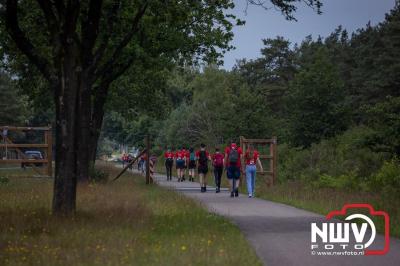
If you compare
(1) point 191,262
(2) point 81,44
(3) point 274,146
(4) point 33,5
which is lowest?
(1) point 191,262

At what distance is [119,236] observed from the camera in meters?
11.0

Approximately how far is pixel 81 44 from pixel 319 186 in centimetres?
1208

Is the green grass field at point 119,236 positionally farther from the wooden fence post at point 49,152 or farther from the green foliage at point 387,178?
the wooden fence post at point 49,152

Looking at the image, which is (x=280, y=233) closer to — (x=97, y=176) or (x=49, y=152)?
(x=97, y=176)

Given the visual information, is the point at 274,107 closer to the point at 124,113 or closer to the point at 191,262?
the point at 124,113

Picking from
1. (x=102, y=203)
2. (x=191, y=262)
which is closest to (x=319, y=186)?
(x=102, y=203)

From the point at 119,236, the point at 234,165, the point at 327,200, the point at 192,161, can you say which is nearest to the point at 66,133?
the point at 119,236

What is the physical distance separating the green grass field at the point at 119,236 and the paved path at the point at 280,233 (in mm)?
330

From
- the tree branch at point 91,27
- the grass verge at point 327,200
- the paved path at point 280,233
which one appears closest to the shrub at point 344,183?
the grass verge at point 327,200

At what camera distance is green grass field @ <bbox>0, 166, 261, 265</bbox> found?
9039 mm

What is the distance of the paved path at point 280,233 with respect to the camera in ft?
30.1

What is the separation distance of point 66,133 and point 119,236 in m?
3.44

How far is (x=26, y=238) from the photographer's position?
10688 millimetres

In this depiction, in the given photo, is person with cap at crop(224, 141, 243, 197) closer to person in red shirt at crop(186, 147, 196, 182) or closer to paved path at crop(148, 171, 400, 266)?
paved path at crop(148, 171, 400, 266)
